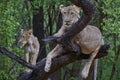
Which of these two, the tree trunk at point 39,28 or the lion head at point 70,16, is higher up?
the lion head at point 70,16

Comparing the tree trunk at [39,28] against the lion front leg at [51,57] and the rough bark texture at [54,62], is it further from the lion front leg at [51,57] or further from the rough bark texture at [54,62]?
the lion front leg at [51,57]

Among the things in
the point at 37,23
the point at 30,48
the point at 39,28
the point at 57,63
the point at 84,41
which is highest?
the point at 84,41

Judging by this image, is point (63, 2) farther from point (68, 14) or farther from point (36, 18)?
point (68, 14)

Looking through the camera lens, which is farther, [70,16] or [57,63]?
[57,63]

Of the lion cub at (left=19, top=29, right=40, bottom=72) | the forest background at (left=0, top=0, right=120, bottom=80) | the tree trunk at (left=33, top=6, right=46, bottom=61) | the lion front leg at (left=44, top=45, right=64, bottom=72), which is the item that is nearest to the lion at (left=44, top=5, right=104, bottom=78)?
the lion front leg at (left=44, top=45, right=64, bottom=72)

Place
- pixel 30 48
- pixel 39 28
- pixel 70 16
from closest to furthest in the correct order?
pixel 70 16
pixel 30 48
pixel 39 28

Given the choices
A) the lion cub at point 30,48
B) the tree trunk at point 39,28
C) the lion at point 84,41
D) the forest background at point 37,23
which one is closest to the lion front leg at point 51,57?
the lion at point 84,41

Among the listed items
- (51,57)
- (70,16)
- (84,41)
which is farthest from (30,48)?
(70,16)

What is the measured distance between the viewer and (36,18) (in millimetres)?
15047

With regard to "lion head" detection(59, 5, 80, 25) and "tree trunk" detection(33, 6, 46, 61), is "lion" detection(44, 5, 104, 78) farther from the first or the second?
"tree trunk" detection(33, 6, 46, 61)

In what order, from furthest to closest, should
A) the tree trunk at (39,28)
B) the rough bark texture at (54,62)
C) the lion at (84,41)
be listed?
the tree trunk at (39,28) < the rough bark texture at (54,62) < the lion at (84,41)

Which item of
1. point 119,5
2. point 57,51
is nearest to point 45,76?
point 57,51

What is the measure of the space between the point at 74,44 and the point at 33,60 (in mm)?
2421

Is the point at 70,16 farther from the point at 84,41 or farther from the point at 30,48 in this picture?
the point at 30,48
